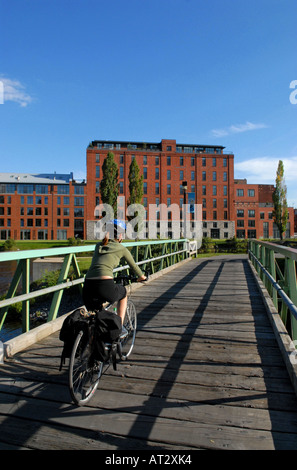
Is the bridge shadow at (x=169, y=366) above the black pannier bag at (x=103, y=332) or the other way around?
the other way around

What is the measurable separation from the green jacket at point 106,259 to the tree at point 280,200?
55.3 metres

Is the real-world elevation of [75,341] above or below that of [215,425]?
above

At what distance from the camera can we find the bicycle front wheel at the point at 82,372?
2.54m

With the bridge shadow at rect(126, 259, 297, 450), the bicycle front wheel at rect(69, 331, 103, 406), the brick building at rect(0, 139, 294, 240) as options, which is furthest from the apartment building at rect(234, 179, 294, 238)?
the bicycle front wheel at rect(69, 331, 103, 406)

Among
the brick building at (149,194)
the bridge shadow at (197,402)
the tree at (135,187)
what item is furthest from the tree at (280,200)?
the bridge shadow at (197,402)

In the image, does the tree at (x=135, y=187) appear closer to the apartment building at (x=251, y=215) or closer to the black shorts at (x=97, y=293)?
the apartment building at (x=251, y=215)

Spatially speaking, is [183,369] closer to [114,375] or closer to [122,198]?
[114,375]

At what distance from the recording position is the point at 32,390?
287 cm

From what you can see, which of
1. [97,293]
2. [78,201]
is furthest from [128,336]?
[78,201]

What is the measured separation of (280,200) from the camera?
180 ft

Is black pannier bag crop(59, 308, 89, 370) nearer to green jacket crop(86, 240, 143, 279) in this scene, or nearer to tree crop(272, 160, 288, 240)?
green jacket crop(86, 240, 143, 279)
